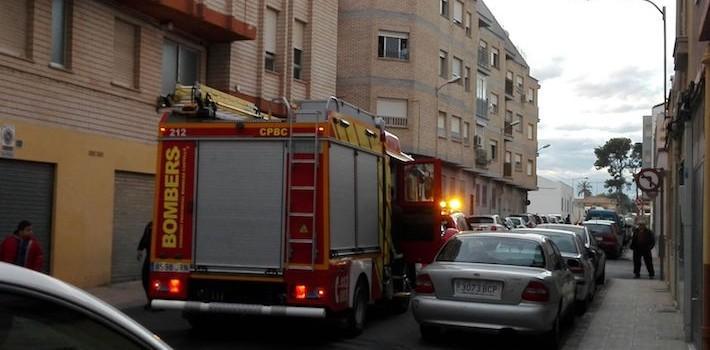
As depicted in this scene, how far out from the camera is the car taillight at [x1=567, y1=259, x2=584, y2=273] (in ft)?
45.1

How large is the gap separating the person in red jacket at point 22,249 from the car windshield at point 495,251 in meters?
5.28

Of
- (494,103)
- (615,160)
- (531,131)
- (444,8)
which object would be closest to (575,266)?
(444,8)

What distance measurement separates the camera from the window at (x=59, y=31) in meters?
16.3

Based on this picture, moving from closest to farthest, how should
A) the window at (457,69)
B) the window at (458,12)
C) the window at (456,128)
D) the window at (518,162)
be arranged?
the window at (457,69), the window at (456,128), the window at (458,12), the window at (518,162)

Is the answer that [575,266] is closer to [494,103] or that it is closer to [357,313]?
[357,313]

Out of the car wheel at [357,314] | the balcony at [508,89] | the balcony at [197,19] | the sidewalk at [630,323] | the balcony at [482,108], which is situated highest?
the balcony at [508,89]

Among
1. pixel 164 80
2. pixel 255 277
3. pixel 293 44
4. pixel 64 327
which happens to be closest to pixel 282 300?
pixel 255 277

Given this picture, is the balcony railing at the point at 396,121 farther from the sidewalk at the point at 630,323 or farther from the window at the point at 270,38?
the sidewalk at the point at 630,323

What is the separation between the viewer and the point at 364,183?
1160 cm

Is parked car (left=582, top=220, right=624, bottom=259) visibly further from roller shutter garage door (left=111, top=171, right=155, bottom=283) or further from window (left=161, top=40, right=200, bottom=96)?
roller shutter garage door (left=111, top=171, right=155, bottom=283)

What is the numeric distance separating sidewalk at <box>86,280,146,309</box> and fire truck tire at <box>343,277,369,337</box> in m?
4.80

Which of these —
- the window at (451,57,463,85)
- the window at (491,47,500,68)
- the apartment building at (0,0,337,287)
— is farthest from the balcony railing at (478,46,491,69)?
the apartment building at (0,0,337,287)

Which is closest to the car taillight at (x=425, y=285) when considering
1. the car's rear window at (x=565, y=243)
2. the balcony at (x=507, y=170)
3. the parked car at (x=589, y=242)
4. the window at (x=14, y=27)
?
the car's rear window at (x=565, y=243)

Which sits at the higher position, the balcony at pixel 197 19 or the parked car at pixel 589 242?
the balcony at pixel 197 19
